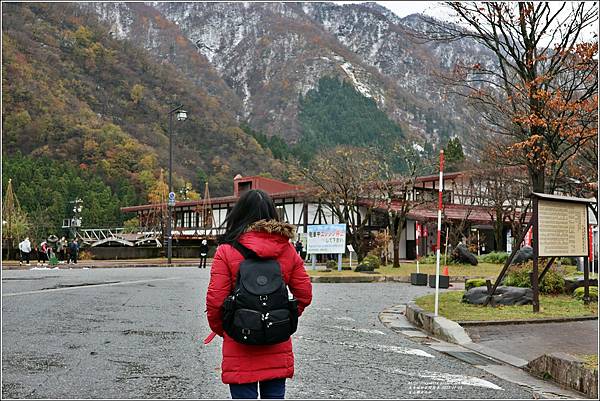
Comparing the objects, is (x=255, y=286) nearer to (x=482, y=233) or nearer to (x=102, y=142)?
(x=482, y=233)

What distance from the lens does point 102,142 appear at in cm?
7525

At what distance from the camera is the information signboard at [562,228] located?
11.1 meters

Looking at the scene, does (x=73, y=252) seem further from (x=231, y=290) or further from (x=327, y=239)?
(x=231, y=290)

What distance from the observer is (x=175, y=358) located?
6766 mm

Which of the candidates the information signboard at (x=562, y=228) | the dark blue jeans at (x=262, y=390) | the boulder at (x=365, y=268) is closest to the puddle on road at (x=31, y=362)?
the dark blue jeans at (x=262, y=390)

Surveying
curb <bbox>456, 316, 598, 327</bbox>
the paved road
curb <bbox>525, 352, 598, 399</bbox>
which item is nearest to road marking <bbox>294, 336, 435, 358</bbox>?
the paved road

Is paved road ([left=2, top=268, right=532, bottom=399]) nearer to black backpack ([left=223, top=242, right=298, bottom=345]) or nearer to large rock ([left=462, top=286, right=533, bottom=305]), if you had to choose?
large rock ([left=462, top=286, right=533, bottom=305])

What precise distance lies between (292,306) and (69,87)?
100m

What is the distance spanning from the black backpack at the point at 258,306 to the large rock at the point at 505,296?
348 inches

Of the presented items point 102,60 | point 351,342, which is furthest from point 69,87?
point 351,342

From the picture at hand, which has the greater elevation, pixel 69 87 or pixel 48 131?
pixel 69 87

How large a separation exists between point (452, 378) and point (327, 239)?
18770 mm

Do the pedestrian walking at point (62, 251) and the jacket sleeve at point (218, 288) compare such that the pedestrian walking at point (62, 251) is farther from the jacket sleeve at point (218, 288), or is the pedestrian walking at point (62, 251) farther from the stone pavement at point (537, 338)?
the jacket sleeve at point (218, 288)

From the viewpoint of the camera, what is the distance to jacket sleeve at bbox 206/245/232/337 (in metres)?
3.54
